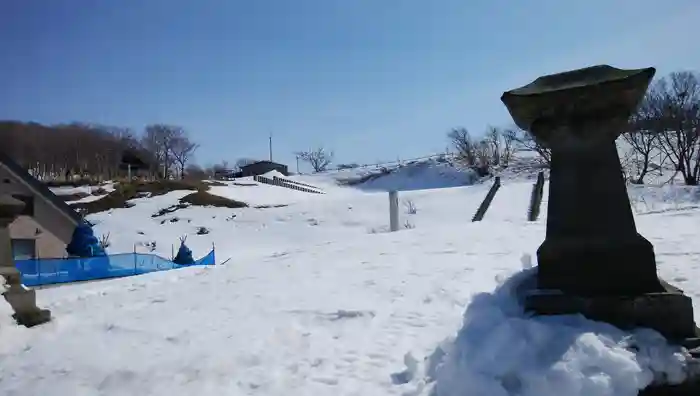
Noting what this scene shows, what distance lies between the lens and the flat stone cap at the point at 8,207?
657cm

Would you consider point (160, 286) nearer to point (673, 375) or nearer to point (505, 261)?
point (505, 261)

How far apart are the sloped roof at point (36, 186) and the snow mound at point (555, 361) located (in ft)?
77.8

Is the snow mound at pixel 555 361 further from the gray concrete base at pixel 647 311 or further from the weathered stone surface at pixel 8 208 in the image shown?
the weathered stone surface at pixel 8 208

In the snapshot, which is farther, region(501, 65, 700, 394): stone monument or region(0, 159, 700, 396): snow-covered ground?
region(501, 65, 700, 394): stone monument

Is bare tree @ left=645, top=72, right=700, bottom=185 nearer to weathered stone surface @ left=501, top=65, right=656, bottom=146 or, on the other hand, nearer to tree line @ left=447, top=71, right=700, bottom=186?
tree line @ left=447, top=71, right=700, bottom=186

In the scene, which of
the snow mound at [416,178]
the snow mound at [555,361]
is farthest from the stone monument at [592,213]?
the snow mound at [416,178]

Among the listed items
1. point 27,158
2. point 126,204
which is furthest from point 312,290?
point 27,158

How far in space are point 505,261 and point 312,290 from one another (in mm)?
3166

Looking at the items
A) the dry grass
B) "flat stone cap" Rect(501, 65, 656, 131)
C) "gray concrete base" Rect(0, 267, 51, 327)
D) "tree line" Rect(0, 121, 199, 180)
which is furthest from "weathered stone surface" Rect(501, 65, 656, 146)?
"tree line" Rect(0, 121, 199, 180)

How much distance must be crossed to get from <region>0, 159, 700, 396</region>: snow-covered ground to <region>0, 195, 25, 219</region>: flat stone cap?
4.09ft

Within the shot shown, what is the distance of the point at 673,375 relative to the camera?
3209 mm

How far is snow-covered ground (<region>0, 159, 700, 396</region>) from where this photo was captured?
11.0ft

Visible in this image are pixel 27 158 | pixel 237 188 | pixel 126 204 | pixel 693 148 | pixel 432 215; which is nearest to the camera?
pixel 432 215

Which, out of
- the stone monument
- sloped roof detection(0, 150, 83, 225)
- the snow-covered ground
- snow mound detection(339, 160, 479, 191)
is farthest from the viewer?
snow mound detection(339, 160, 479, 191)
